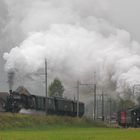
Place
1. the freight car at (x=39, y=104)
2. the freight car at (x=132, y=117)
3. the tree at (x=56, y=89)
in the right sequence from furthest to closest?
the tree at (x=56, y=89)
the freight car at (x=132, y=117)
the freight car at (x=39, y=104)

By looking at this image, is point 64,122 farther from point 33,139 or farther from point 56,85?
point 56,85

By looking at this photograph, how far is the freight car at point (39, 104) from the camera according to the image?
291ft

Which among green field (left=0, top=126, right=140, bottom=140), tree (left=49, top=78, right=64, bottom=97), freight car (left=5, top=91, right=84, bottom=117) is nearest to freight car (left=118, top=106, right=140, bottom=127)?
freight car (left=5, top=91, right=84, bottom=117)

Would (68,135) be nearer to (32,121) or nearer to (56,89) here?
(32,121)

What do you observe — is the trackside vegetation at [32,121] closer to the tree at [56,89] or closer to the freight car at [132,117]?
the freight car at [132,117]

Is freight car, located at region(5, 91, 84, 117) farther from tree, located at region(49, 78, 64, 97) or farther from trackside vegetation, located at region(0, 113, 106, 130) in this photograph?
tree, located at region(49, 78, 64, 97)

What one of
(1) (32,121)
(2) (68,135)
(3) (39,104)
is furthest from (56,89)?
(2) (68,135)

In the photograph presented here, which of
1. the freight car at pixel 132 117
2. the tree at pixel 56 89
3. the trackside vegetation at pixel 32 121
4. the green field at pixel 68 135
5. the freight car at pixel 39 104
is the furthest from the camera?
the tree at pixel 56 89

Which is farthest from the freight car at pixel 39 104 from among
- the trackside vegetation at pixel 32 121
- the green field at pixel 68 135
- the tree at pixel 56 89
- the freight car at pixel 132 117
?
the tree at pixel 56 89

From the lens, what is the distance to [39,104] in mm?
95188

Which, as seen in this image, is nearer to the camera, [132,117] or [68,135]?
[68,135]

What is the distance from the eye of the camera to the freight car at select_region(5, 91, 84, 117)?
88750mm

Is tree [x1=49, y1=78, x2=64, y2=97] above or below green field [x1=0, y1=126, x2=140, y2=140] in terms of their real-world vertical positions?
above

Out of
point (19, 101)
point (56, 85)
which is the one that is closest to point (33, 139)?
point (19, 101)
